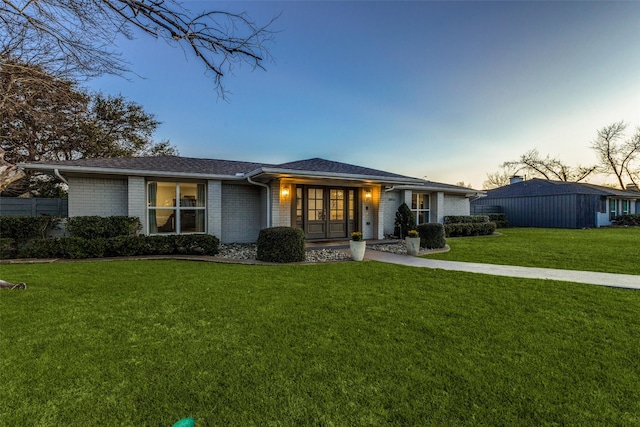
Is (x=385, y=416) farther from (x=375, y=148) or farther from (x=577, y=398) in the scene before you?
(x=375, y=148)

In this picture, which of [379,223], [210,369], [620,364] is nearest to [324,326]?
[210,369]

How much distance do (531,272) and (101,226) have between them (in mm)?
11167

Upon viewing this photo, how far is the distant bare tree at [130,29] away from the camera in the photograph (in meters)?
3.18

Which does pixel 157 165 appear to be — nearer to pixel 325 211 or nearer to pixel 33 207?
pixel 33 207

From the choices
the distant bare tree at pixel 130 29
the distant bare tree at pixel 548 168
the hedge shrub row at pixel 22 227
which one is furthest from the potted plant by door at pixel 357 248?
the distant bare tree at pixel 548 168

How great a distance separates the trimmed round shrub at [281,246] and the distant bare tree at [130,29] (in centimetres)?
388

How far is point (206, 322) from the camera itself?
331cm

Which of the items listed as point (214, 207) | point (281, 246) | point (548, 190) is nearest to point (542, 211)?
point (548, 190)

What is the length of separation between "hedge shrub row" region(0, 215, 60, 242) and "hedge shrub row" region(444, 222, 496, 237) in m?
14.8

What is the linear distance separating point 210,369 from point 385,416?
147 cm

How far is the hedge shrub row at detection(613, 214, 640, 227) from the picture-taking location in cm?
2130

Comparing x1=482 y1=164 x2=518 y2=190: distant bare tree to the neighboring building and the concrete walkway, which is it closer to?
the neighboring building

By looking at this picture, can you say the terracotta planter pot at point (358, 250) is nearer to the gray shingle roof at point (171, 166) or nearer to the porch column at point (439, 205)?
the gray shingle roof at point (171, 166)

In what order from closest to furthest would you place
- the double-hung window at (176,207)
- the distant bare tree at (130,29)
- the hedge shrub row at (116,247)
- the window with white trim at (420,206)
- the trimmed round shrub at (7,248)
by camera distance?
the distant bare tree at (130,29) → the trimmed round shrub at (7,248) → the hedge shrub row at (116,247) → the double-hung window at (176,207) → the window with white trim at (420,206)
